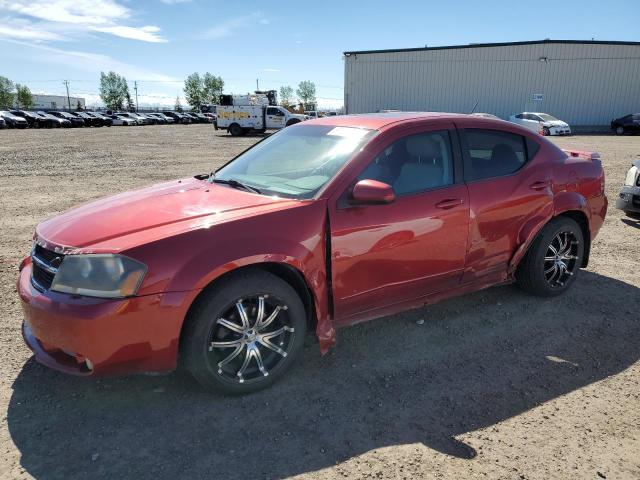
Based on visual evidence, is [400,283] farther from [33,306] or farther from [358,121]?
[33,306]

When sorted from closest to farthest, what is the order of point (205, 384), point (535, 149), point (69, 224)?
point (205, 384), point (69, 224), point (535, 149)

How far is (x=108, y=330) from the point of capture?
2479 mm

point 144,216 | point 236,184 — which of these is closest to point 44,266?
point 144,216

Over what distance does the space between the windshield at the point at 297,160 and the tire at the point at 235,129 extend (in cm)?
2899

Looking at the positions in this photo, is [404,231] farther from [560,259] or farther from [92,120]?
[92,120]

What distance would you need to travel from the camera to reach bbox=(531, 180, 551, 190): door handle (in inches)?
160

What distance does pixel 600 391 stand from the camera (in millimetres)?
3061

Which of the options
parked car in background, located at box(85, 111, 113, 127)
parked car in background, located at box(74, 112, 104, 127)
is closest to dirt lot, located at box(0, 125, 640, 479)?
parked car in background, located at box(74, 112, 104, 127)

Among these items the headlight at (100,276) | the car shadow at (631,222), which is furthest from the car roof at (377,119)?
the car shadow at (631,222)

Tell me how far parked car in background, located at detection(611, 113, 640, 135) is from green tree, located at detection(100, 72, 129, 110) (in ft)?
346

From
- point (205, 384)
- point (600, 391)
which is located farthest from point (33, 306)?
point (600, 391)

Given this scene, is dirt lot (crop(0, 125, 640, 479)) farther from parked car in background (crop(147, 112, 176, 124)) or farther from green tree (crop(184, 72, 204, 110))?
green tree (crop(184, 72, 204, 110))

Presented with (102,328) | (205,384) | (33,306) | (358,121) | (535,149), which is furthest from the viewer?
(535,149)

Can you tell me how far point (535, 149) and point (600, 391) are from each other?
2.10 meters
